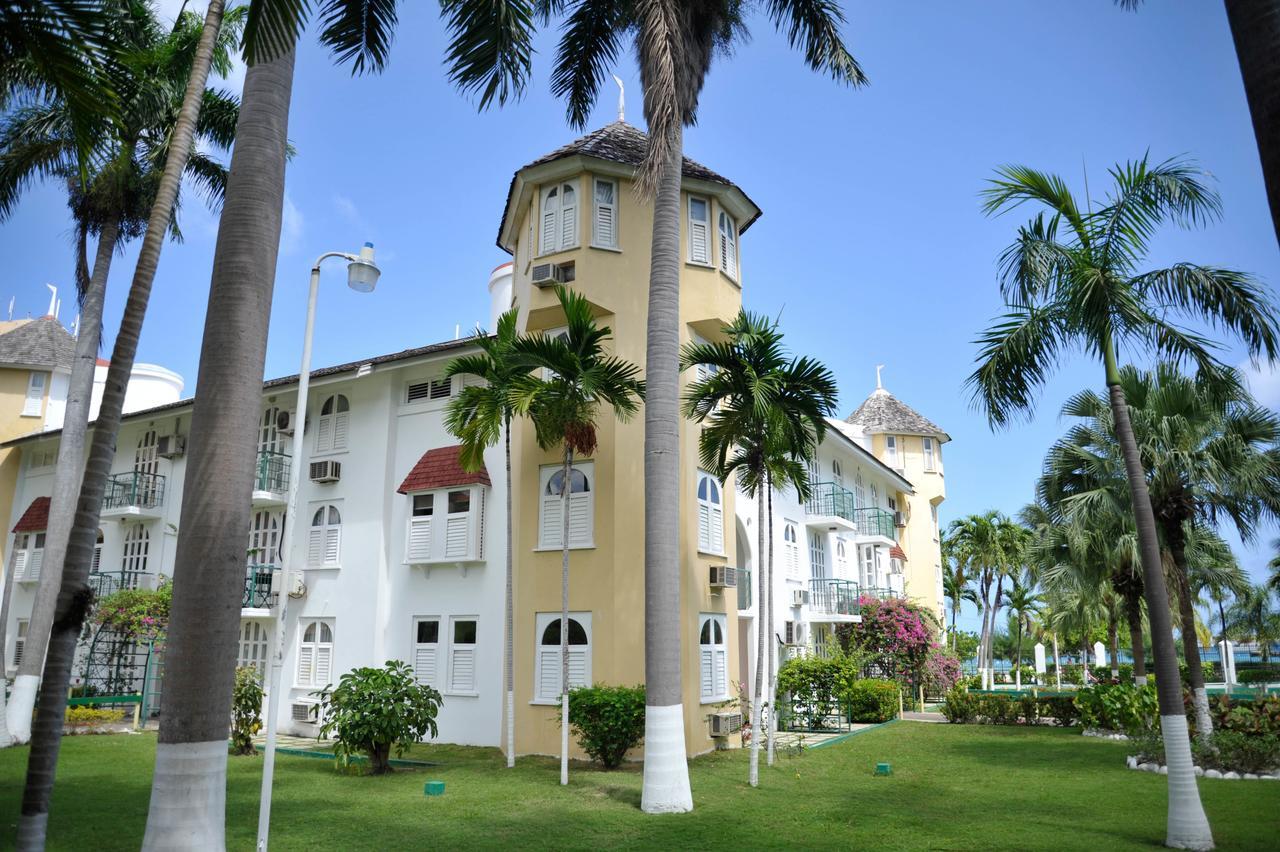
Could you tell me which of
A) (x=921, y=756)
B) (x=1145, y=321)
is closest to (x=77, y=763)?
(x=921, y=756)

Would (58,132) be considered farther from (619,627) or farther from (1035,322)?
(1035,322)

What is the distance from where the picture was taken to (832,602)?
28.7 meters

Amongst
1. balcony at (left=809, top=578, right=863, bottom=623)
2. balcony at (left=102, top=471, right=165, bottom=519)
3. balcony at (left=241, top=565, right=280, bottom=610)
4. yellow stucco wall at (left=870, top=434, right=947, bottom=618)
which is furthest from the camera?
yellow stucco wall at (left=870, top=434, right=947, bottom=618)

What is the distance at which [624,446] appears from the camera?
57.5 feet

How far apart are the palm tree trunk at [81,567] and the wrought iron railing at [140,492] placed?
62.5ft

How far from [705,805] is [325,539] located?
43.6 feet

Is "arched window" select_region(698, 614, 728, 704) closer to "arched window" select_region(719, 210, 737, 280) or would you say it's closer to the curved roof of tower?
"arched window" select_region(719, 210, 737, 280)

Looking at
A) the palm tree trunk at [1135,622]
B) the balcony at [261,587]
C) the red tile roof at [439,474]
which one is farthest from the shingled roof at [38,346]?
the palm tree trunk at [1135,622]

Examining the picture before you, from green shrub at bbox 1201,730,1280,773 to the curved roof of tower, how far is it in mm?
14004

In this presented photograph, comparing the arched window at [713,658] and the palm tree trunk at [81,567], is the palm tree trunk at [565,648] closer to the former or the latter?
the arched window at [713,658]

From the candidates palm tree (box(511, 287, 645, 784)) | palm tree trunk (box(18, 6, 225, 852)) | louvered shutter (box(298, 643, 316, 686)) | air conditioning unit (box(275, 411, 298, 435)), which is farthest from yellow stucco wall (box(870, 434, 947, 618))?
palm tree trunk (box(18, 6, 225, 852))

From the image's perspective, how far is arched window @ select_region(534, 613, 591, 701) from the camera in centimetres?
1706

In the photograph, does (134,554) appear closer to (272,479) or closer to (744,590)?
(272,479)

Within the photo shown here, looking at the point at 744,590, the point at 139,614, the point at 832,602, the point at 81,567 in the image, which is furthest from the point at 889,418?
the point at 81,567
